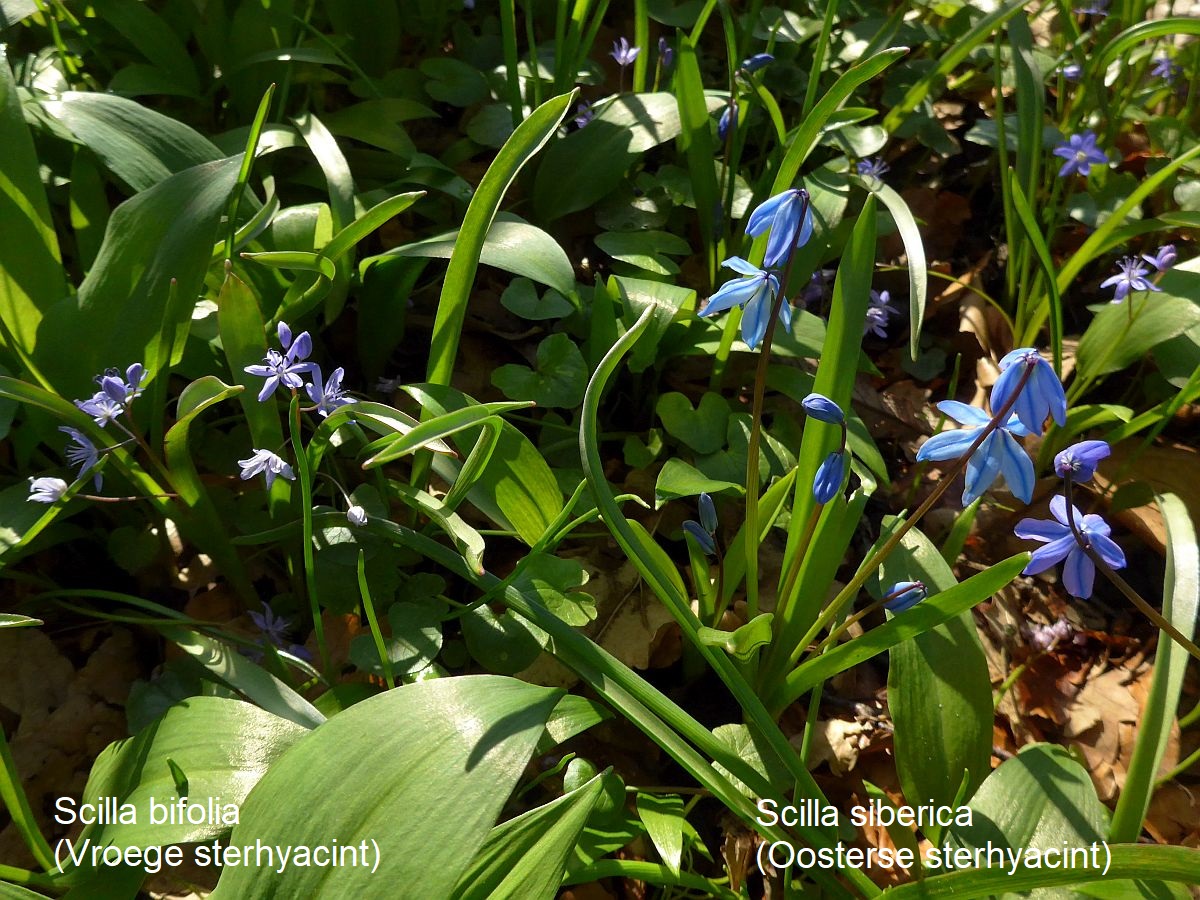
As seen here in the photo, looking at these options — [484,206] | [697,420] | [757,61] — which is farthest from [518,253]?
[757,61]

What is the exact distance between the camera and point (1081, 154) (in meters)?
2.41

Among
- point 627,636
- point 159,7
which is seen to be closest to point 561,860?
point 627,636

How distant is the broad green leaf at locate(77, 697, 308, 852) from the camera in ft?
4.26

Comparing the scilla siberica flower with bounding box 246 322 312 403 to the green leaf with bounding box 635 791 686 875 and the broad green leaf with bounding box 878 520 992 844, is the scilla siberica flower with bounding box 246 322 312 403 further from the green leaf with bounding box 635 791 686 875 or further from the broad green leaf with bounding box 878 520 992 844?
the broad green leaf with bounding box 878 520 992 844

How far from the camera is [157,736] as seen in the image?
143 cm

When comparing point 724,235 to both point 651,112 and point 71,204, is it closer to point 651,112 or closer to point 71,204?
point 651,112

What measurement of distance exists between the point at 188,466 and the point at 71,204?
2.44 ft

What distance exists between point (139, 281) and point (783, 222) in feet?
3.97

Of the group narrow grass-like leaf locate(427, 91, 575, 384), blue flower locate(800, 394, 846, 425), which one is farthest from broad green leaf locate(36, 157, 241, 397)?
blue flower locate(800, 394, 846, 425)

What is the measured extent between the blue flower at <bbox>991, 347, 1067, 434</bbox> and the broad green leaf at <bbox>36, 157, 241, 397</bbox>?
140cm

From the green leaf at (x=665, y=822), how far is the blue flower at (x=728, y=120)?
1611 millimetres

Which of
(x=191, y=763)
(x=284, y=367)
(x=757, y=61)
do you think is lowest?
(x=191, y=763)

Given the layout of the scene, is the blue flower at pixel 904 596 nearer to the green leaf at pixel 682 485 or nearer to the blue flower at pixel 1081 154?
the green leaf at pixel 682 485

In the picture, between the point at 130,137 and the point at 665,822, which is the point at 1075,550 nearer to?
the point at 665,822
